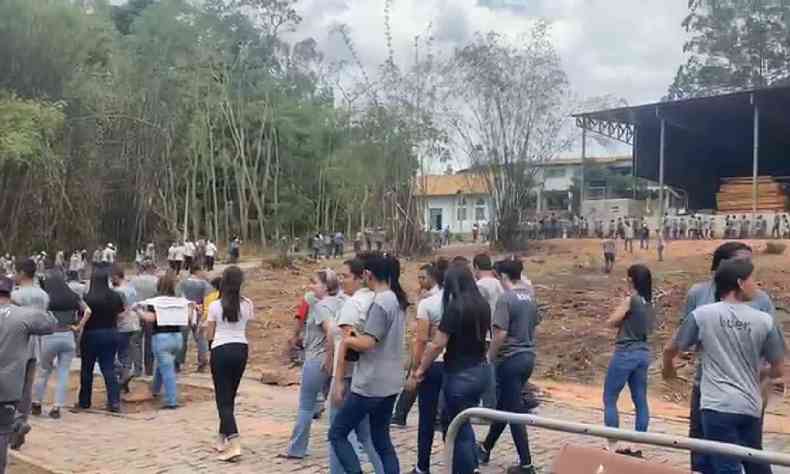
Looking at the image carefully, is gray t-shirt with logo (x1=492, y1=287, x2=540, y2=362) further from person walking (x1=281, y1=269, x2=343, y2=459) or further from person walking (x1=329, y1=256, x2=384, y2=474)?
person walking (x1=281, y1=269, x2=343, y2=459)

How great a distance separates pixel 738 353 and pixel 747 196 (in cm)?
3838

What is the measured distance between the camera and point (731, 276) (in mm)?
4895

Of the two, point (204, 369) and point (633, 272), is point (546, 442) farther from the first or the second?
point (204, 369)

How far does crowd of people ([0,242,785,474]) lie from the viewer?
16.1ft

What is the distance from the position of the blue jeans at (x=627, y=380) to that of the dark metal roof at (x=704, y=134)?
29.7 meters

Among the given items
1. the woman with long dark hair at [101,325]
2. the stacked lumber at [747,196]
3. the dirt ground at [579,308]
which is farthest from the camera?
the stacked lumber at [747,196]

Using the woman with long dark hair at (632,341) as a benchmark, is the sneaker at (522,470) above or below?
below

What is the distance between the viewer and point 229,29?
4600 centimetres

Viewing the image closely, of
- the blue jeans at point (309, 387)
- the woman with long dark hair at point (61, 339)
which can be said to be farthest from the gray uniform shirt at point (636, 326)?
the woman with long dark hair at point (61, 339)

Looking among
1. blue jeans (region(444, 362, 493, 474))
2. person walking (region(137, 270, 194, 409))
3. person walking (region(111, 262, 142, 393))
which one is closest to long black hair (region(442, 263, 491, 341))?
blue jeans (region(444, 362, 493, 474))

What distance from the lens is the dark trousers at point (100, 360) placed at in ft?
32.3

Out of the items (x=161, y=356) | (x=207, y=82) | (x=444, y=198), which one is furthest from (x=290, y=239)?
(x=161, y=356)

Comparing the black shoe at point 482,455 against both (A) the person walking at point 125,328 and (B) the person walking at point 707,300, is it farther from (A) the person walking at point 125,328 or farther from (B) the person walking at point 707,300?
(A) the person walking at point 125,328

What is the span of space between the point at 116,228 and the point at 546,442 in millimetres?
33529
